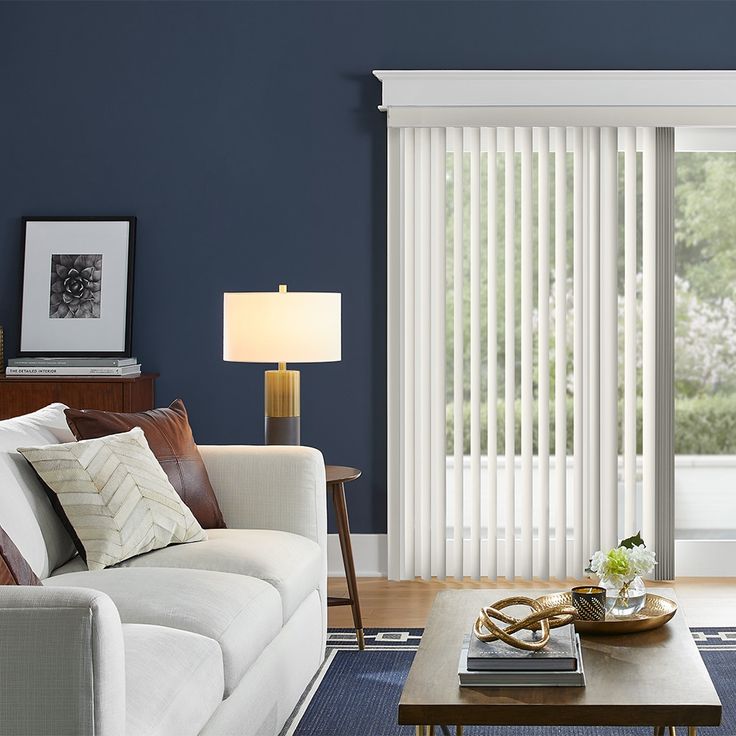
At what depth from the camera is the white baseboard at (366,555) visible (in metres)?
4.84

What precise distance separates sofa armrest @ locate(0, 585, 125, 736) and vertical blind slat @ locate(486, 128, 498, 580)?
321 cm

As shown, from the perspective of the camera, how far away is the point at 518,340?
15.8 ft

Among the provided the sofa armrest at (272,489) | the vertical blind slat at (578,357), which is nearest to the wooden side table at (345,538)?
the sofa armrest at (272,489)

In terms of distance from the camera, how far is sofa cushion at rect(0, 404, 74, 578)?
8.95 feet

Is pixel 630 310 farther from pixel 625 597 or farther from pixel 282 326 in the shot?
pixel 625 597

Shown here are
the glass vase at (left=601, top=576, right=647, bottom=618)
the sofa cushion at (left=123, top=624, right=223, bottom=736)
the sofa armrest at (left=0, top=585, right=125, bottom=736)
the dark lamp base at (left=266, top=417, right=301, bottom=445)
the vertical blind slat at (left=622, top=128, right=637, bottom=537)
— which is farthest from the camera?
the vertical blind slat at (left=622, top=128, right=637, bottom=537)

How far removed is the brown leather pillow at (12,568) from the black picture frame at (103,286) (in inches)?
106

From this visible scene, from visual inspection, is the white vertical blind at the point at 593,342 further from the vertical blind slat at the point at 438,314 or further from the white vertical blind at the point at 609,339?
the vertical blind slat at the point at 438,314

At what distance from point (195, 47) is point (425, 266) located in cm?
146

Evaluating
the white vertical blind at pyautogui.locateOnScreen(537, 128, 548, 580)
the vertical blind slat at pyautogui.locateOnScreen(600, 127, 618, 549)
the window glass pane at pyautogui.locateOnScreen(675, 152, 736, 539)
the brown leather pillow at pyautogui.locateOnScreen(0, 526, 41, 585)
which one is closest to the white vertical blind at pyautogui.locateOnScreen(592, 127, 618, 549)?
the vertical blind slat at pyautogui.locateOnScreen(600, 127, 618, 549)

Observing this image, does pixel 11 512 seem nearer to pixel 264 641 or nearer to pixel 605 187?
pixel 264 641

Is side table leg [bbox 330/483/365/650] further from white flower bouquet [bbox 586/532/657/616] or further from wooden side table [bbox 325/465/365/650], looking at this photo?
white flower bouquet [bbox 586/532/657/616]

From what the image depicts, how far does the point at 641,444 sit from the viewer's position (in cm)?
484

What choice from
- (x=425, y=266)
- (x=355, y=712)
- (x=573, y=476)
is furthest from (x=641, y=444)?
(x=355, y=712)
